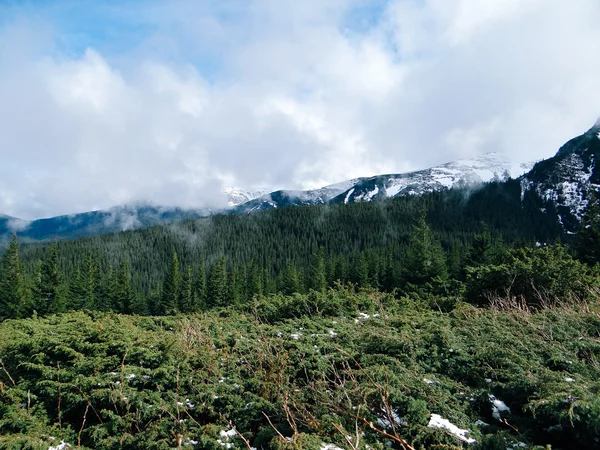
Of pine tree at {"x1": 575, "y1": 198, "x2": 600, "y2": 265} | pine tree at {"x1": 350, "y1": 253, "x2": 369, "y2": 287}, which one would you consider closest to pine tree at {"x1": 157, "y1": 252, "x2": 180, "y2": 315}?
pine tree at {"x1": 350, "y1": 253, "x2": 369, "y2": 287}

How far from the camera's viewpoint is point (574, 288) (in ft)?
44.2

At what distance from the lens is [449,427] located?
4230 mm

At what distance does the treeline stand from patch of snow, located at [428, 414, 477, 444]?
1251 centimetres

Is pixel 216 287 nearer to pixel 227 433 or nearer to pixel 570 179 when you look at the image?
pixel 227 433

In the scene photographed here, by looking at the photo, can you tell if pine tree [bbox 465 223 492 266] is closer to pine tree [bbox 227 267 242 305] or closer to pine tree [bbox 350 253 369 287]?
pine tree [bbox 350 253 369 287]

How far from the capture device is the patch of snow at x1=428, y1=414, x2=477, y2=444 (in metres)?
4.01

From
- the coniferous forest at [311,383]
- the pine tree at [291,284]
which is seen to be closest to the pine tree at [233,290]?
the pine tree at [291,284]

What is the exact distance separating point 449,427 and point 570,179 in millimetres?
173727

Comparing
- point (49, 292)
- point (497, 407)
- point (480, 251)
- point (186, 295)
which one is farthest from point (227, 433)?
point (186, 295)

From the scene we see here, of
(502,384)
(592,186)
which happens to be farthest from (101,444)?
(592,186)

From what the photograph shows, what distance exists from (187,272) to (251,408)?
2555 inches

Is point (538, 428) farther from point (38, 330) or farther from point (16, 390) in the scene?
point (38, 330)

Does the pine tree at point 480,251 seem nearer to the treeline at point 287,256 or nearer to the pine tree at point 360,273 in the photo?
the treeline at point 287,256

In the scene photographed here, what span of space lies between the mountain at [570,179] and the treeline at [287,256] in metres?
5.36
